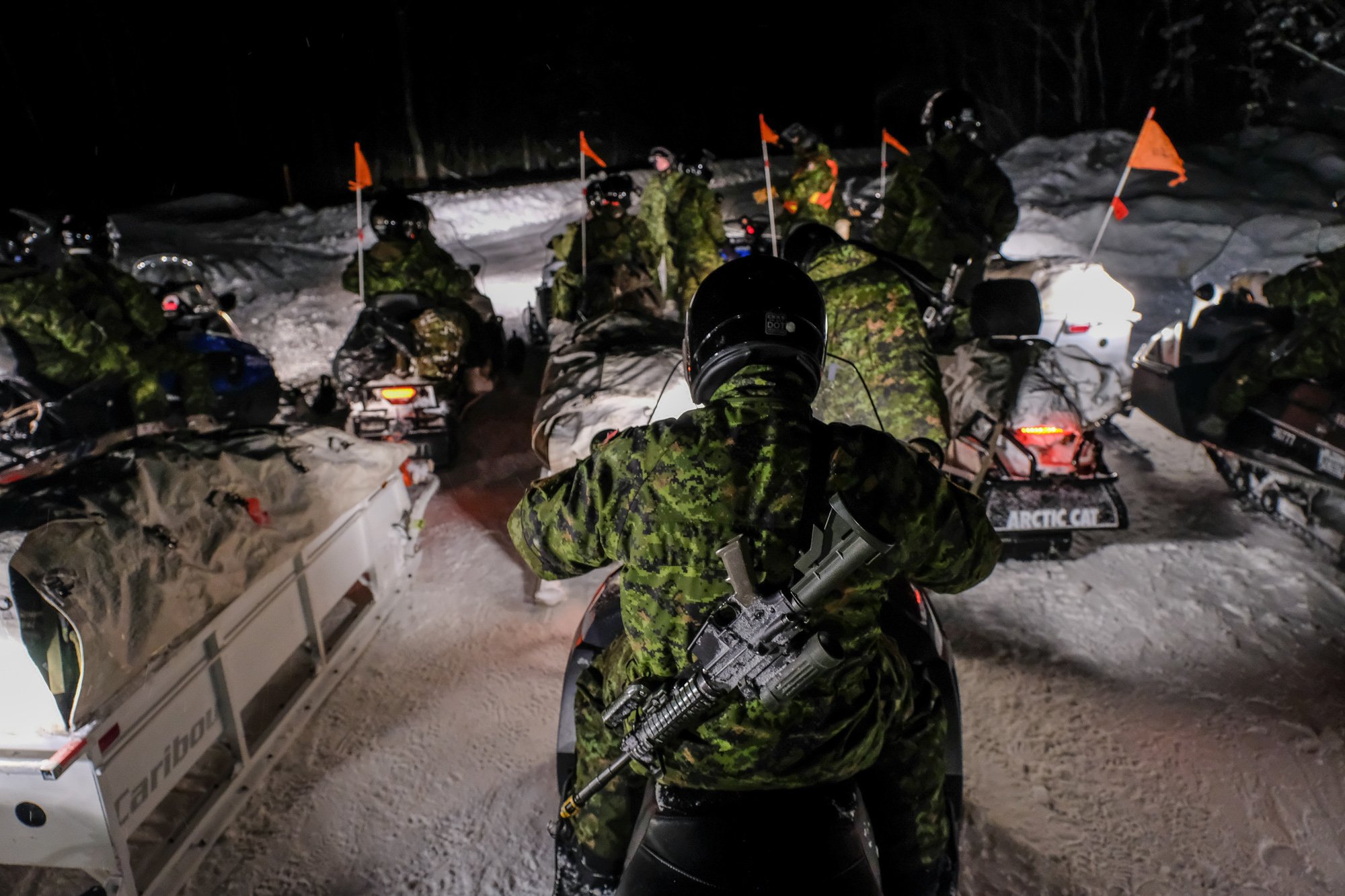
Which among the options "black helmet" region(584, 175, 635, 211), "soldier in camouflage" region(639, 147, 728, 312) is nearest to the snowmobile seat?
"soldier in camouflage" region(639, 147, 728, 312)

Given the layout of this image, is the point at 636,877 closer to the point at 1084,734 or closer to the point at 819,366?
the point at 819,366

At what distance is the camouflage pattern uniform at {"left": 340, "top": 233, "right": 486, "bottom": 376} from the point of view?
295 inches

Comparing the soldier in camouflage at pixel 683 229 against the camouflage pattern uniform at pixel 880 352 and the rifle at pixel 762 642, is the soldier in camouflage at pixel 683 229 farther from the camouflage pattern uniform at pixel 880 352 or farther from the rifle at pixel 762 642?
the rifle at pixel 762 642

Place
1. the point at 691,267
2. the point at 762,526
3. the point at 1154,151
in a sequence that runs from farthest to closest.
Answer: the point at 691,267 < the point at 1154,151 < the point at 762,526

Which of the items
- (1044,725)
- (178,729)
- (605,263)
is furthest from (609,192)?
(178,729)

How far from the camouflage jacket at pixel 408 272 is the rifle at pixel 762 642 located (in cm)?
689

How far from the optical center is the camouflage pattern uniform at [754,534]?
72.1 inches

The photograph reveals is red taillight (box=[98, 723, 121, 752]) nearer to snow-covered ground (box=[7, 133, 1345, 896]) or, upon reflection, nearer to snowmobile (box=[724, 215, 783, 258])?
snow-covered ground (box=[7, 133, 1345, 896])

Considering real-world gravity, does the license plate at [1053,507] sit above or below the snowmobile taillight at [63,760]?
below

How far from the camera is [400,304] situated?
25.4 feet

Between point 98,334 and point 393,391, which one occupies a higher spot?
point 98,334

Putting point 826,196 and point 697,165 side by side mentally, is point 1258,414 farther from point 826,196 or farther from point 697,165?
point 697,165

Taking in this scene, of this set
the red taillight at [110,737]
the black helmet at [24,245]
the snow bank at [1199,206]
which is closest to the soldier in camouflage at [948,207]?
the snow bank at [1199,206]

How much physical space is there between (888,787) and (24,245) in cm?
699
